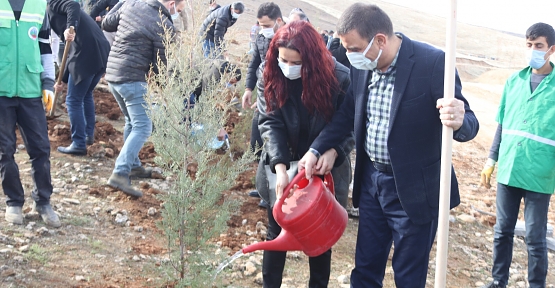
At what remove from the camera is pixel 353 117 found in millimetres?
3045

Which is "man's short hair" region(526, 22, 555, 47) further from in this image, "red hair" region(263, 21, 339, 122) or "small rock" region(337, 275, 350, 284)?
"small rock" region(337, 275, 350, 284)

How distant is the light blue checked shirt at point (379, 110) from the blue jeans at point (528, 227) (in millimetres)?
1760

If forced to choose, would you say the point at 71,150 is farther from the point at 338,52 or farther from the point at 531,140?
the point at 531,140

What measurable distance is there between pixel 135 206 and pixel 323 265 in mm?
2127

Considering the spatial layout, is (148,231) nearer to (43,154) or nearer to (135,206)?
(135,206)

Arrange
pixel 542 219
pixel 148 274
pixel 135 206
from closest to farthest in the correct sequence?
pixel 148 274 → pixel 542 219 → pixel 135 206

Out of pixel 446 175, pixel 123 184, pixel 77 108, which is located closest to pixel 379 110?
pixel 446 175

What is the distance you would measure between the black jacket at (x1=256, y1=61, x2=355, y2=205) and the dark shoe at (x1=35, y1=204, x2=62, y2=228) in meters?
1.84

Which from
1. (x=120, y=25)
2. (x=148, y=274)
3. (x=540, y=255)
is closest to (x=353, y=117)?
(x=148, y=274)

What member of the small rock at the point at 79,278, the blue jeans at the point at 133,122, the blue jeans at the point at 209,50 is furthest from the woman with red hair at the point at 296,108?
the blue jeans at the point at 133,122

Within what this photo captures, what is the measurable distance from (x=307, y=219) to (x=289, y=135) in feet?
1.83

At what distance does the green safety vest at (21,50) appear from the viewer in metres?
3.83

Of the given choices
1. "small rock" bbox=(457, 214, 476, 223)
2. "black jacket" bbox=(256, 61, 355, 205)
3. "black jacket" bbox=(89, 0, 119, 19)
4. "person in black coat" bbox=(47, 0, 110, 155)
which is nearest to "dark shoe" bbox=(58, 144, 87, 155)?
"person in black coat" bbox=(47, 0, 110, 155)

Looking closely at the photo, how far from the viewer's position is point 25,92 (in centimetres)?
393
